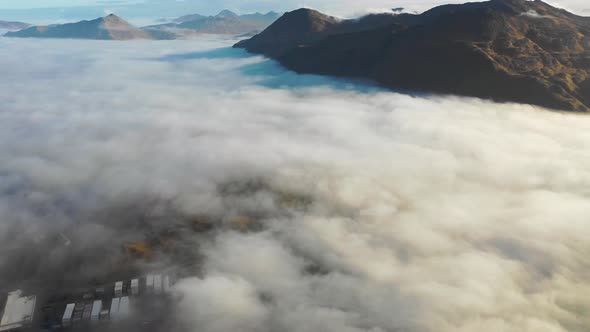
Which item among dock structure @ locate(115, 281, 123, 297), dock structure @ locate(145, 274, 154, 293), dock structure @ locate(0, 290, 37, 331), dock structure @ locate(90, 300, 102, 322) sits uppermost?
dock structure @ locate(145, 274, 154, 293)

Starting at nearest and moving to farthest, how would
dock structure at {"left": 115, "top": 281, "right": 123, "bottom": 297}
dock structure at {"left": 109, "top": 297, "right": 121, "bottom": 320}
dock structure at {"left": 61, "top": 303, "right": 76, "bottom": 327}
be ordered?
1. dock structure at {"left": 61, "top": 303, "right": 76, "bottom": 327}
2. dock structure at {"left": 109, "top": 297, "right": 121, "bottom": 320}
3. dock structure at {"left": 115, "top": 281, "right": 123, "bottom": 297}

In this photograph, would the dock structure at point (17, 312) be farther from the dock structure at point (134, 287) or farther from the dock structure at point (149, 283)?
the dock structure at point (149, 283)

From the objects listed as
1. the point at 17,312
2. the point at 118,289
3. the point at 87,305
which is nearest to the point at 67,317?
the point at 87,305

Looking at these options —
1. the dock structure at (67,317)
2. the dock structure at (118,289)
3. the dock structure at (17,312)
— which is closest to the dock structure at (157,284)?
the dock structure at (118,289)

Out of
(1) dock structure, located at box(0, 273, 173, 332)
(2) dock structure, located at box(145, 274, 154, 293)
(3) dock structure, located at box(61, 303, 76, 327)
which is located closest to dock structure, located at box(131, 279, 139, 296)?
(1) dock structure, located at box(0, 273, 173, 332)

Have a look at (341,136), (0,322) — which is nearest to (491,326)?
(0,322)

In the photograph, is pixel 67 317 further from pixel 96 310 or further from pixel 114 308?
pixel 114 308

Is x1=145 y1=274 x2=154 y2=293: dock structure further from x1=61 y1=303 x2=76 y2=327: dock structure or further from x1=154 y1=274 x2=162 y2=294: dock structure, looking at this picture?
x1=61 y1=303 x2=76 y2=327: dock structure

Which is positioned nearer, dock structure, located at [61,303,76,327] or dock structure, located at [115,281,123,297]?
dock structure, located at [61,303,76,327]
